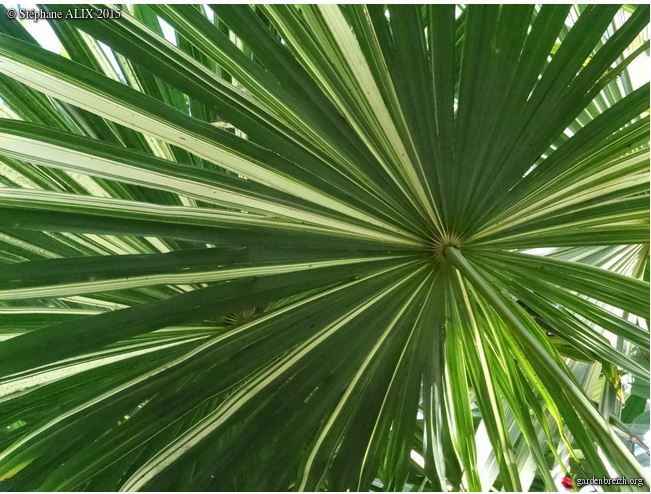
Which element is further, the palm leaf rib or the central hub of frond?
the central hub of frond

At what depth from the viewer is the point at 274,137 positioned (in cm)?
106

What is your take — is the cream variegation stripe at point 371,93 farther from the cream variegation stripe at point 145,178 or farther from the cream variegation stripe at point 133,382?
the cream variegation stripe at point 133,382

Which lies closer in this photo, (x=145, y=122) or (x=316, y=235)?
(x=145, y=122)

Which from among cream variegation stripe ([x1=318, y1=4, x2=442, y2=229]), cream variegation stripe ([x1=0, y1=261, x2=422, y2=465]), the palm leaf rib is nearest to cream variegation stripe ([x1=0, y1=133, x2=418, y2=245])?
the palm leaf rib

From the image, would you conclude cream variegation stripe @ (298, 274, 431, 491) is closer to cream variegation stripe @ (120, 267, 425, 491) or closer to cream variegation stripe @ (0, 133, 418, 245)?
cream variegation stripe @ (120, 267, 425, 491)

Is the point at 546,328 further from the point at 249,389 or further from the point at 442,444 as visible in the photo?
the point at 249,389

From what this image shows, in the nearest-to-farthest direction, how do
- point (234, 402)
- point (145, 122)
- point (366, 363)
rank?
point (145, 122) → point (234, 402) → point (366, 363)

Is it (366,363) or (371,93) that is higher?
A: (371,93)

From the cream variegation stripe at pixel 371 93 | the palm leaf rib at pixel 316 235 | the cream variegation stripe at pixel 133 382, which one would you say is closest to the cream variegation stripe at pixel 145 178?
the palm leaf rib at pixel 316 235

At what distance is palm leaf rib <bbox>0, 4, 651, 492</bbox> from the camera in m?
0.97

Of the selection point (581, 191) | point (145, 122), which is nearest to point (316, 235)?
point (145, 122)

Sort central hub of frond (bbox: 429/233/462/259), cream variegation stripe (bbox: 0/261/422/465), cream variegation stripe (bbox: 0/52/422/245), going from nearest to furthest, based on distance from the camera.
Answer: cream variegation stripe (bbox: 0/52/422/245) → cream variegation stripe (bbox: 0/261/422/465) → central hub of frond (bbox: 429/233/462/259)

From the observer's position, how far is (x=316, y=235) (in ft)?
3.73

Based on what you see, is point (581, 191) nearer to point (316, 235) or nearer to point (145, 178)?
point (316, 235)
